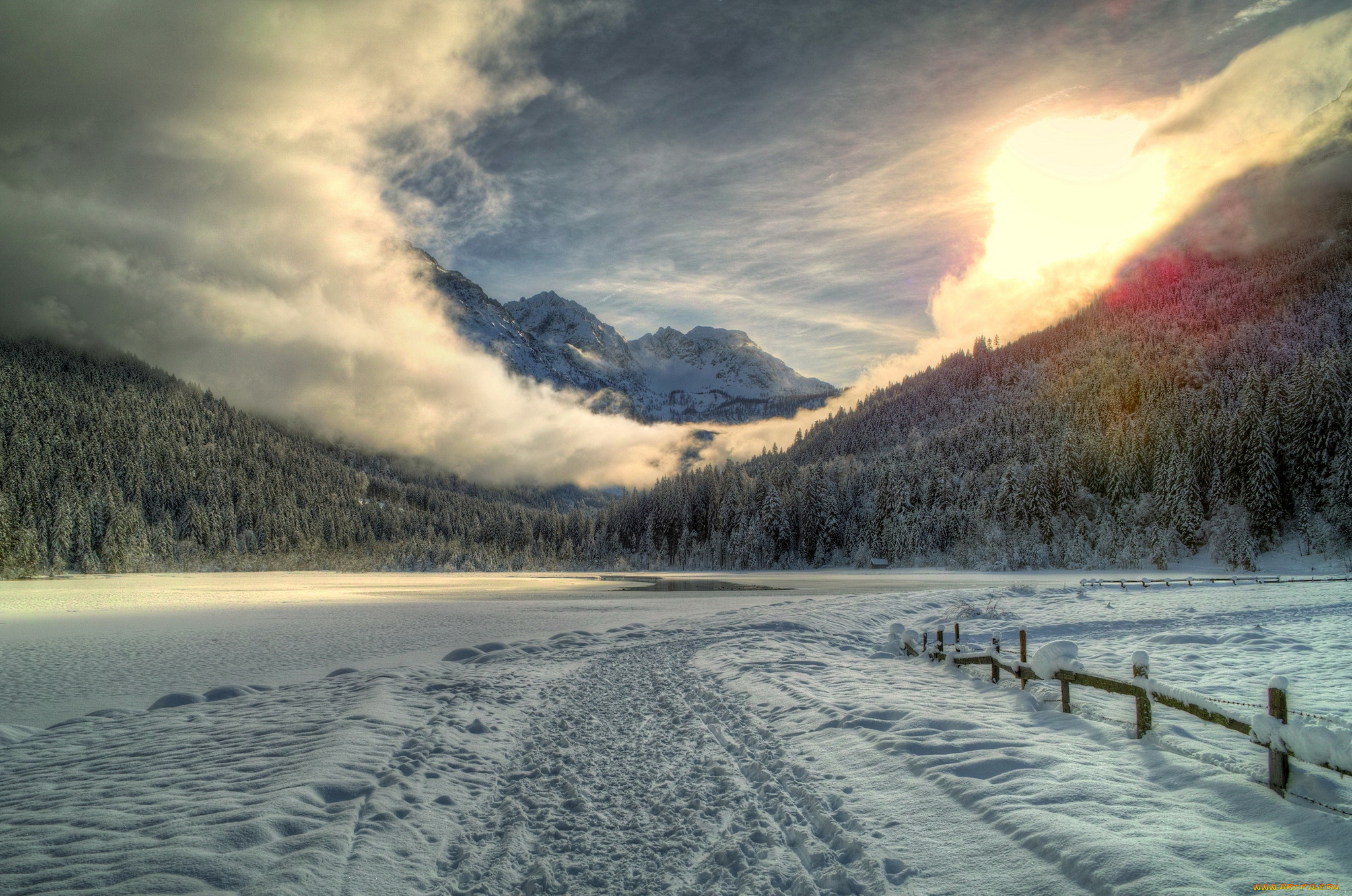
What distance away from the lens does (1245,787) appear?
7.21 meters

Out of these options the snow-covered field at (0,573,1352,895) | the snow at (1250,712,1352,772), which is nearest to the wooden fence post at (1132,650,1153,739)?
the snow-covered field at (0,573,1352,895)

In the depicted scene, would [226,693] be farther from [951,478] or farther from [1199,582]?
[951,478]

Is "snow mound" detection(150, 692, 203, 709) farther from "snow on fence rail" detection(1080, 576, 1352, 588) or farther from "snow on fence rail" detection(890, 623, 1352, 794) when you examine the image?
"snow on fence rail" detection(1080, 576, 1352, 588)

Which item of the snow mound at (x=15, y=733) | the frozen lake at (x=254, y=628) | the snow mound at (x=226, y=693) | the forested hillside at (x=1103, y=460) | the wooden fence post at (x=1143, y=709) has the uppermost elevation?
the forested hillside at (x=1103, y=460)

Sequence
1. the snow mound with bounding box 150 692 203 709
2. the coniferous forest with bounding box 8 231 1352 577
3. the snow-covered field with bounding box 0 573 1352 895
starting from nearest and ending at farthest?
the snow-covered field with bounding box 0 573 1352 895 < the snow mound with bounding box 150 692 203 709 < the coniferous forest with bounding box 8 231 1352 577

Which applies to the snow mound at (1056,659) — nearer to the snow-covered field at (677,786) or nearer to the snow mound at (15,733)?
the snow-covered field at (677,786)

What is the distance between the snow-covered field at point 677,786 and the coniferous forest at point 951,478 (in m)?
69.3

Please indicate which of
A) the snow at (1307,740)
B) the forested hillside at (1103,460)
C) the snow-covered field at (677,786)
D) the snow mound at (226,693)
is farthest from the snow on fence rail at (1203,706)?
the forested hillside at (1103,460)

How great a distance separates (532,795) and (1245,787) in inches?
355

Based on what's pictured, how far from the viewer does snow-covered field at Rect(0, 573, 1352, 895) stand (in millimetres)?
6008

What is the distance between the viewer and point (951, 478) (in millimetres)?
106688

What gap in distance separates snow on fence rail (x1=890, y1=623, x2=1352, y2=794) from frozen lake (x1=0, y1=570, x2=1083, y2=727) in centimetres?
1704

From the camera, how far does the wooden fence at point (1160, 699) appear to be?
7.02 m

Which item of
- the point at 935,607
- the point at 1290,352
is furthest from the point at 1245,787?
the point at 1290,352
